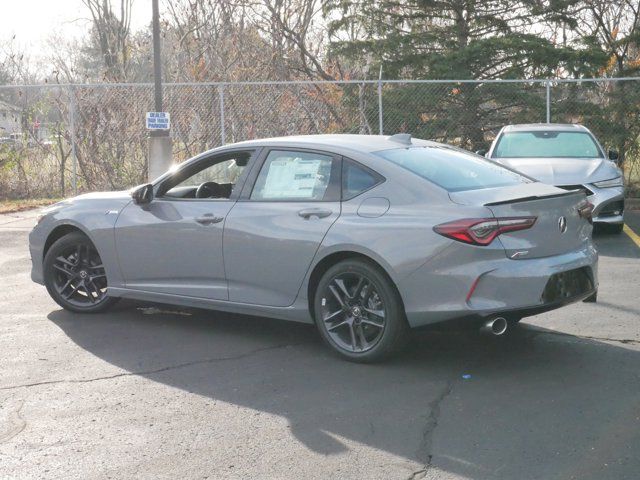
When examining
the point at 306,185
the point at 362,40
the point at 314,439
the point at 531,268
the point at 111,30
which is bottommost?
the point at 314,439

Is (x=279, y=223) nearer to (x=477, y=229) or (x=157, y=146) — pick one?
(x=477, y=229)

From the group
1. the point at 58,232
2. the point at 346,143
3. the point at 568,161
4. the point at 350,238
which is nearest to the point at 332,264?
the point at 350,238

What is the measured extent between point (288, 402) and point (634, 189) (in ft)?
43.4

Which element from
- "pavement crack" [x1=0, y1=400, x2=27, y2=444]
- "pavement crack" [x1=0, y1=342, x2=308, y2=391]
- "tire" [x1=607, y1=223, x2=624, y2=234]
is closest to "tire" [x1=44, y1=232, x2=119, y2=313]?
"pavement crack" [x1=0, y1=342, x2=308, y2=391]

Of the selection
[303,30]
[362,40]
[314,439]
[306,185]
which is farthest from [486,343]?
[303,30]

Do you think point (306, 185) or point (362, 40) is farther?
point (362, 40)

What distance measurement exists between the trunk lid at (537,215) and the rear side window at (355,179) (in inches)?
23.5

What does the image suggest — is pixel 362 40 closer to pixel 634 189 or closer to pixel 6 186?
pixel 634 189

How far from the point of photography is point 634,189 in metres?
16.6

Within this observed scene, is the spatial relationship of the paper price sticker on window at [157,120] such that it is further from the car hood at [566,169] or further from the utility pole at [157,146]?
the car hood at [566,169]

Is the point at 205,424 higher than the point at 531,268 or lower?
lower

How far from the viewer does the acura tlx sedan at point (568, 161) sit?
1117 centimetres

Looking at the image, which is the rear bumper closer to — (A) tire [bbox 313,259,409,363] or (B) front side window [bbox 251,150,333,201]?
(A) tire [bbox 313,259,409,363]

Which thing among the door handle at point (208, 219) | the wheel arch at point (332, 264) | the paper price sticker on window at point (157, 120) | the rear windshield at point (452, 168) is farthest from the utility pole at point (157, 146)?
the wheel arch at point (332, 264)
